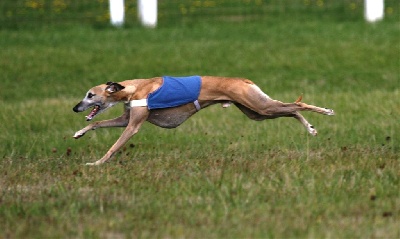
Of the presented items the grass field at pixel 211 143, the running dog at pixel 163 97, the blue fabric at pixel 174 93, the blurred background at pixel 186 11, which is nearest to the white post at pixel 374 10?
the grass field at pixel 211 143

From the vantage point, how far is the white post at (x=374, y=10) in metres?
20.7

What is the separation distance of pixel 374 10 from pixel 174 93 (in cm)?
1146

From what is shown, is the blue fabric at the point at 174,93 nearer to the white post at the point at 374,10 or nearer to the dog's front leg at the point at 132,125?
the dog's front leg at the point at 132,125

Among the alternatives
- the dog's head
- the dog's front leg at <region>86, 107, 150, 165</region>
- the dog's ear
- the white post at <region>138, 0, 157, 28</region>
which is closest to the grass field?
the dog's front leg at <region>86, 107, 150, 165</region>

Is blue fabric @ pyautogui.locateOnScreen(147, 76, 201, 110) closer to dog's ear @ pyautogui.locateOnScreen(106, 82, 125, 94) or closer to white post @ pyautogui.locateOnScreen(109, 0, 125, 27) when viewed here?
dog's ear @ pyautogui.locateOnScreen(106, 82, 125, 94)

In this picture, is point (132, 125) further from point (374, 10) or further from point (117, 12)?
point (374, 10)

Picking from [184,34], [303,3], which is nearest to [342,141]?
[184,34]

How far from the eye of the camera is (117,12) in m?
A: 20.7

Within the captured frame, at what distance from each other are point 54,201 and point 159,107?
222cm

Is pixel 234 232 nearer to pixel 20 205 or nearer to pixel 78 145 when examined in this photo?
pixel 20 205

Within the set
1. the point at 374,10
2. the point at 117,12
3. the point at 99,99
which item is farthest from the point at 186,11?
the point at 99,99

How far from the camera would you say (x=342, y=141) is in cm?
1134

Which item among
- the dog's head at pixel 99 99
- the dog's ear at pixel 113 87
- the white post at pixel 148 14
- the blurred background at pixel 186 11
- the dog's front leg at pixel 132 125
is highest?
the dog's ear at pixel 113 87

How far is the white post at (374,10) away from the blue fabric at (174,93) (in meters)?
11.3
